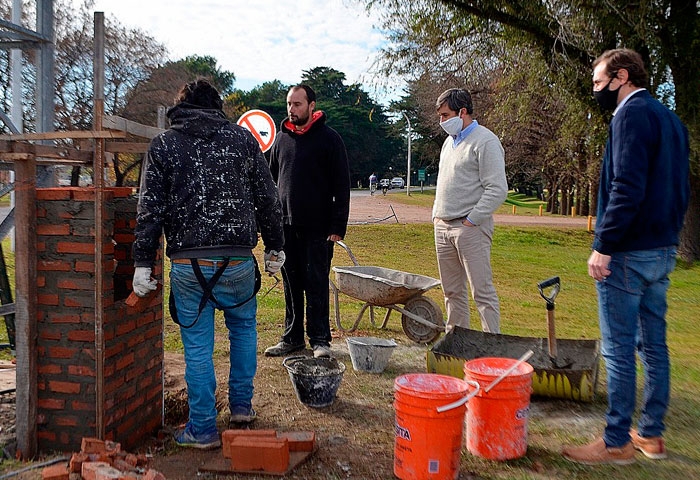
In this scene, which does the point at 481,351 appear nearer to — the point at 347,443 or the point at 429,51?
the point at 347,443

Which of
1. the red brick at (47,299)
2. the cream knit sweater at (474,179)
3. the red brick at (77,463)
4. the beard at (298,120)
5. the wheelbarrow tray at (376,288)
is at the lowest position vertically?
the red brick at (77,463)

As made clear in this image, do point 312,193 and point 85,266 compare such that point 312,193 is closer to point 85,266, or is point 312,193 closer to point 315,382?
point 315,382

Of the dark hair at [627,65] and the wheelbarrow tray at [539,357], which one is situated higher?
the dark hair at [627,65]

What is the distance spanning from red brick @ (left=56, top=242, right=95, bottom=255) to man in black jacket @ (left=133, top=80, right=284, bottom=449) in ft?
0.92

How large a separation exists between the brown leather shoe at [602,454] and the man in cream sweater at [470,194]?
1.69 m

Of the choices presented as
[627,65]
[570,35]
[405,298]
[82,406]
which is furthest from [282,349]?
[570,35]

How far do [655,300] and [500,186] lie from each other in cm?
171

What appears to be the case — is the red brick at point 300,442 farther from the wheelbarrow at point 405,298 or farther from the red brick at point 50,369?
the wheelbarrow at point 405,298

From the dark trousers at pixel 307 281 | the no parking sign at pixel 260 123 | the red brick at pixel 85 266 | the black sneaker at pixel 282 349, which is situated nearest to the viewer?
the red brick at pixel 85 266

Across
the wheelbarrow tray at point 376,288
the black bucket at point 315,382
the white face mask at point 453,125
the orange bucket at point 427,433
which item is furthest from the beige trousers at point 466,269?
the orange bucket at point 427,433

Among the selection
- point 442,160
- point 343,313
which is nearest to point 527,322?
point 343,313

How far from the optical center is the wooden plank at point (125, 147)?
3633 mm

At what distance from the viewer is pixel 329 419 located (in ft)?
13.2

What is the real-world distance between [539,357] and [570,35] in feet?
26.3
